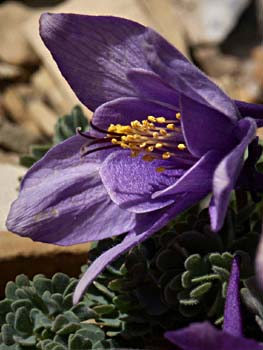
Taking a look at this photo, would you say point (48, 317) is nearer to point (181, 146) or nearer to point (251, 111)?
point (181, 146)

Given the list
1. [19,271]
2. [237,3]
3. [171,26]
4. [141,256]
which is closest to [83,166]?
[141,256]

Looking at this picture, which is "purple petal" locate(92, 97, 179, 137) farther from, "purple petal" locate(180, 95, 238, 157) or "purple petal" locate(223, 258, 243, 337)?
"purple petal" locate(223, 258, 243, 337)

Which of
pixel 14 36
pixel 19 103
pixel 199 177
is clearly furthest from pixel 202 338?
pixel 14 36

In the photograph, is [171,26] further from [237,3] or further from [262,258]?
[262,258]

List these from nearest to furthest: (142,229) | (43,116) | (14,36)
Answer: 1. (142,229)
2. (43,116)
3. (14,36)

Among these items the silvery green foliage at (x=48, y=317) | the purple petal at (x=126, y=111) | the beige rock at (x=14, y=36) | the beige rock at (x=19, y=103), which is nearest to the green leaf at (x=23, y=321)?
the silvery green foliage at (x=48, y=317)

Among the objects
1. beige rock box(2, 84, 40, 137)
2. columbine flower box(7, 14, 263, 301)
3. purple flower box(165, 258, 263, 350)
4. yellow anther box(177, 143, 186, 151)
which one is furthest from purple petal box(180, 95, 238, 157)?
beige rock box(2, 84, 40, 137)

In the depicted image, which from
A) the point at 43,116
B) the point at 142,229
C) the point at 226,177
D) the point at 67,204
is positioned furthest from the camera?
the point at 43,116
